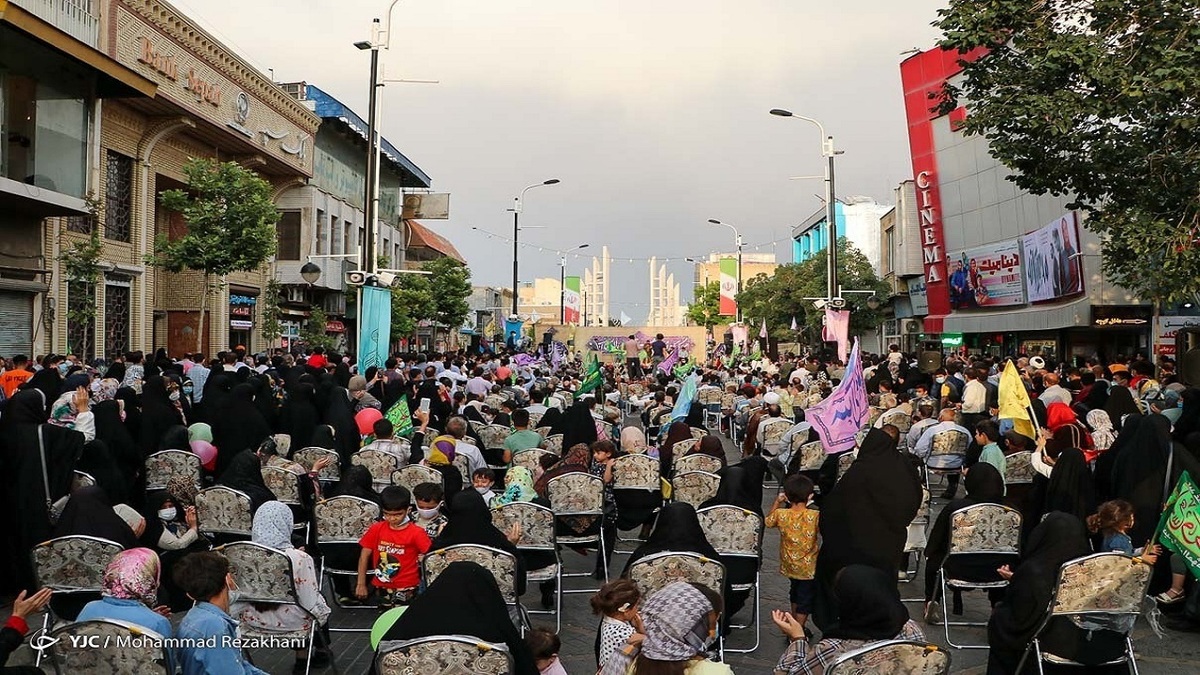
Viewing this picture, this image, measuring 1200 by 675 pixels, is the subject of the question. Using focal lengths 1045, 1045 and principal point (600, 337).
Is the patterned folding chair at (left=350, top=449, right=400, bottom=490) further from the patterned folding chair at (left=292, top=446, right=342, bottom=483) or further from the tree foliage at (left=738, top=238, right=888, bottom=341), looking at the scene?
the tree foliage at (left=738, top=238, right=888, bottom=341)

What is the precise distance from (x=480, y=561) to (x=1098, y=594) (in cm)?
333

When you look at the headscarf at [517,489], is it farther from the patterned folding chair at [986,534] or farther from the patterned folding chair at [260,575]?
the patterned folding chair at [986,534]

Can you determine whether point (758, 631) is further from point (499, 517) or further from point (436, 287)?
point (436, 287)

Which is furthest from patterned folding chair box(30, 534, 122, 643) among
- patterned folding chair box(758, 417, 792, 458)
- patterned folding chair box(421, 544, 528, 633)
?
patterned folding chair box(758, 417, 792, 458)

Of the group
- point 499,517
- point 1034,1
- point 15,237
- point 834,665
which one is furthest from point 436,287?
point 834,665

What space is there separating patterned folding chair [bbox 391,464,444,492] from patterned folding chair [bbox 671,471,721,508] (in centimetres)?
206

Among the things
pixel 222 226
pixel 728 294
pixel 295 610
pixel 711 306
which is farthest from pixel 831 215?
pixel 711 306

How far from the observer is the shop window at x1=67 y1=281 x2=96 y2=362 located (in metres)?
19.7

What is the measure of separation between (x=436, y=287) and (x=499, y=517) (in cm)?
3877

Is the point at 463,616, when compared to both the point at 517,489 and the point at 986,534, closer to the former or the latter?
the point at 517,489

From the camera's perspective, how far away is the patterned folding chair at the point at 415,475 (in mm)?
8867

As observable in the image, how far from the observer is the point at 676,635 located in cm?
407

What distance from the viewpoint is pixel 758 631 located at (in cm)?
730

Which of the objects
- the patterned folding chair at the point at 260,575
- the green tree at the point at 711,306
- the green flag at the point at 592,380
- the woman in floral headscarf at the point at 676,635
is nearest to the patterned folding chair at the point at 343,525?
the patterned folding chair at the point at 260,575
